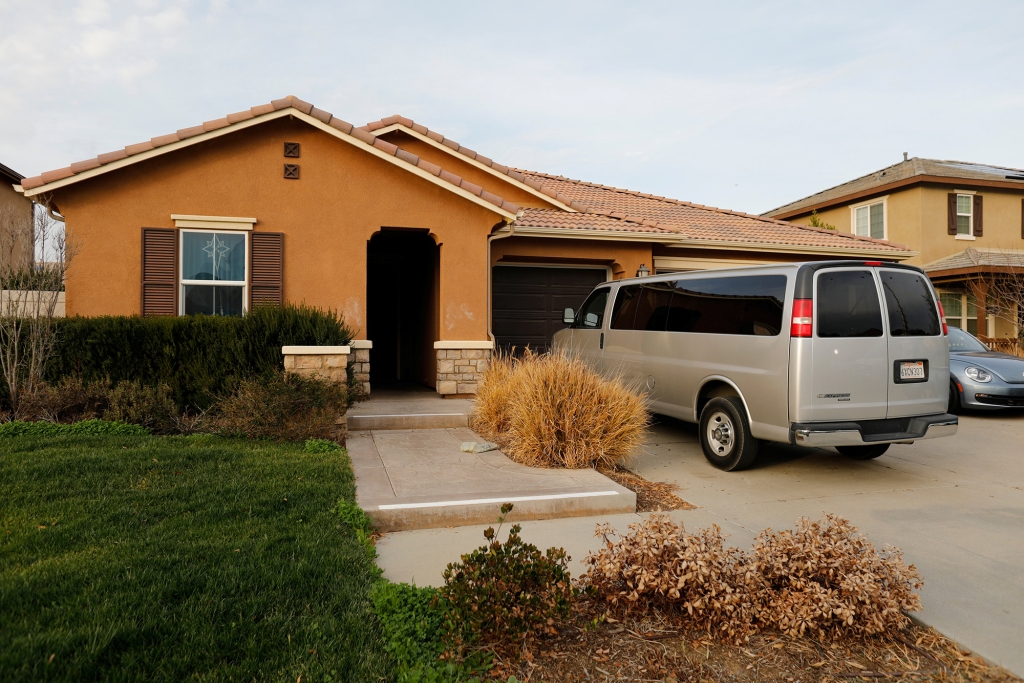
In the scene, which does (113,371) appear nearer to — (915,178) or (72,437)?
(72,437)

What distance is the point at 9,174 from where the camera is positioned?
61.2ft

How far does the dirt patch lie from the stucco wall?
501 cm

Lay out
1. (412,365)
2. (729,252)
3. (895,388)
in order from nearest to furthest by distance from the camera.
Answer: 1. (895,388)
2. (412,365)
3. (729,252)

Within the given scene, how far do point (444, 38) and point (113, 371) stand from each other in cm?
753

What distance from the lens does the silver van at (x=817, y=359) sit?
614cm

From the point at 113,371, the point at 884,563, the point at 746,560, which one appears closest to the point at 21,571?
the point at 746,560

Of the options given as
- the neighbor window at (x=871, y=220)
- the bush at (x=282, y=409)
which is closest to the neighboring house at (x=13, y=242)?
the bush at (x=282, y=409)

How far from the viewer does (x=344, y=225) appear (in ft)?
34.5

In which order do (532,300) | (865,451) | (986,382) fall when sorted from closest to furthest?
1. (865,451)
2. (986,382)
3. (532,300)

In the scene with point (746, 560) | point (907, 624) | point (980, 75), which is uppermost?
point (980, 75)

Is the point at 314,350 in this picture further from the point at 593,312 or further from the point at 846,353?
the point at 846,353

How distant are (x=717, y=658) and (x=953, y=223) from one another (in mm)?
24097

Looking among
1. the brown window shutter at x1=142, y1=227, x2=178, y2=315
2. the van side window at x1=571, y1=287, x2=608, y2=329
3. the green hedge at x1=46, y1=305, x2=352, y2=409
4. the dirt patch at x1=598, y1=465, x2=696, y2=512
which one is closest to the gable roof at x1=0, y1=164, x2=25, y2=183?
the brown window shutter at x1=142, y1=227, x2=178, y2=315

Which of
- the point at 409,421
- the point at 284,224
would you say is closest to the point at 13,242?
the point at 284,224
